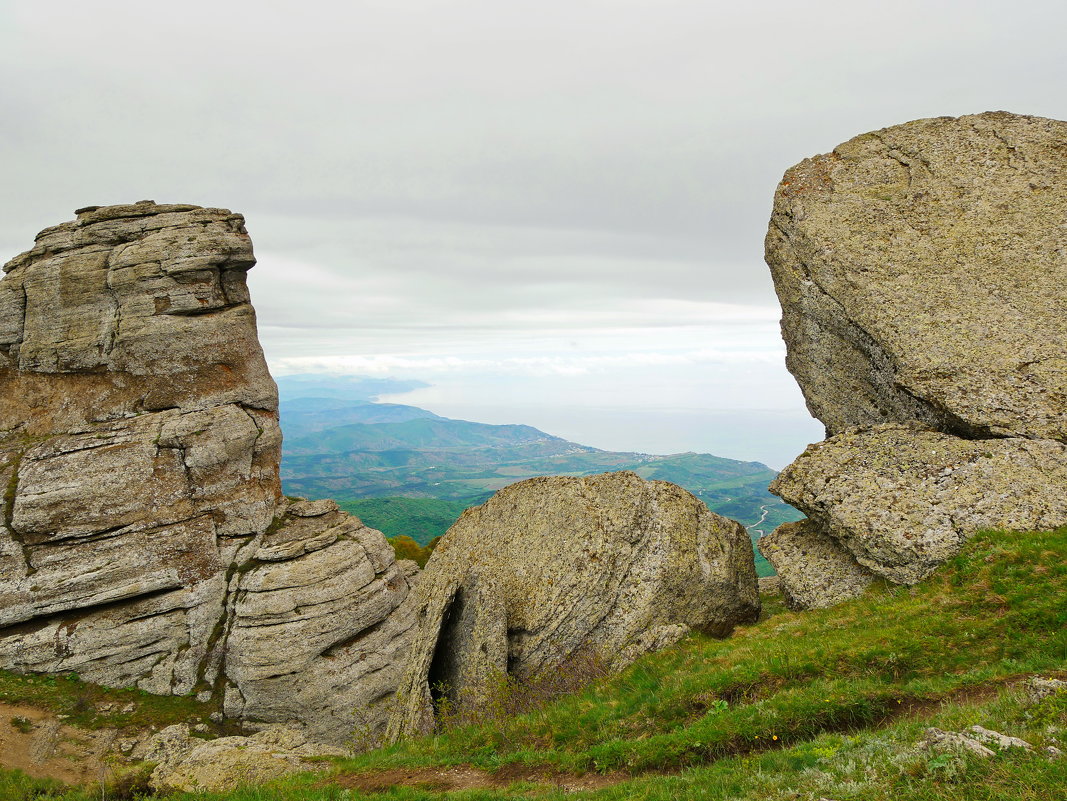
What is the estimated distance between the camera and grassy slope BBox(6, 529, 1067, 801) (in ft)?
32.0

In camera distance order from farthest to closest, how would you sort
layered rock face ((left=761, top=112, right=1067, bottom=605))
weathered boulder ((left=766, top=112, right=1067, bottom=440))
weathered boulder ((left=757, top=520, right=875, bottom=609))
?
1. weathered boulder ((left=766, top=112, right=1067, bottom=440))
2. weathered boulder ((left=757, top=520, right=875, bottom=609))
3. layered rock face ((left=761, top=112, right=1067, bottom=605))

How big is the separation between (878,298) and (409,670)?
25.8m

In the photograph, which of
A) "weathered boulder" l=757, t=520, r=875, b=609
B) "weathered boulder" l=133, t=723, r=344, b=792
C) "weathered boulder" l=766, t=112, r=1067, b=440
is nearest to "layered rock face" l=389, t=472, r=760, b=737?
"weathered boulder" l=757, t=520, r=875, b=609

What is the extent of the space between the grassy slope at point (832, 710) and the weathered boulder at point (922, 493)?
89cm

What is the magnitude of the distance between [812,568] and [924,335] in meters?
10.0

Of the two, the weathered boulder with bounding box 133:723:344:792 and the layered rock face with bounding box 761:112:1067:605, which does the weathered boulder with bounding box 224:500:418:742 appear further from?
the layered rock face with bounding box 761:112:1067:605

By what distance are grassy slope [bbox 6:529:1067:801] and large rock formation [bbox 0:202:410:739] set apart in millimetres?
26943

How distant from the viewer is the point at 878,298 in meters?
25.2

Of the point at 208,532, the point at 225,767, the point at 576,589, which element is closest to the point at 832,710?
the point at 576,589

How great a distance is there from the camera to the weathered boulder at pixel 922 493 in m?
19.0

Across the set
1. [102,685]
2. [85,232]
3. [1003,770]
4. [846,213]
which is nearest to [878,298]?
[846,213]

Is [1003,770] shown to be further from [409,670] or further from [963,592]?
[409,670]

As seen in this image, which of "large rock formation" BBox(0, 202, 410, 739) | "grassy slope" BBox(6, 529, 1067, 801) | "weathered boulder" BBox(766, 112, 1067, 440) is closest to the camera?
"grassy slope" BBox(6, 529, 1067, 801)

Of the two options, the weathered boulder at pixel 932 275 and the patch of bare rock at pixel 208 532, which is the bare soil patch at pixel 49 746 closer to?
the patch of bare rock at pixel 208 532
